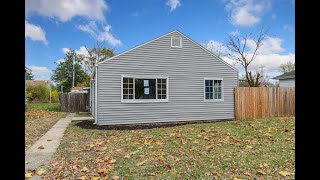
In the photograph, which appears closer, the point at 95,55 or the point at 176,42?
the point at 176,42

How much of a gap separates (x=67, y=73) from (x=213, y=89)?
30.6m

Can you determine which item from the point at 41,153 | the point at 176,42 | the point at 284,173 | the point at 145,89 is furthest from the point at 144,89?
the point at 284,173

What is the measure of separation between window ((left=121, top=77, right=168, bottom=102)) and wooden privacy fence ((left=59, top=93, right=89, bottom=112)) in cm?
1001

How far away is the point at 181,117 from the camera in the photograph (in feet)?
43.4

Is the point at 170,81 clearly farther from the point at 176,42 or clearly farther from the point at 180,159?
the point at 180,159

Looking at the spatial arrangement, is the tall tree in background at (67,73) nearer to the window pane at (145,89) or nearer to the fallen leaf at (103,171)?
the window pane at (145,89)

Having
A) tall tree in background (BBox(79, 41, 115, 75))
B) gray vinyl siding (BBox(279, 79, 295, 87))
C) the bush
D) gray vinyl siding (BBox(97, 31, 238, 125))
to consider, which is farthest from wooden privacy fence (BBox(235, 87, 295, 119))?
the bush

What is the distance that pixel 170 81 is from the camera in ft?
42.7

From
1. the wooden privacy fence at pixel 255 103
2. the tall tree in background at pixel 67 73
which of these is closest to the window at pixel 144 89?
the wooden privacy fence at pixel 255 103

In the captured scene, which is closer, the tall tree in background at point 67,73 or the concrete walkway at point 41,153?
the concrete walkway at point 41,153

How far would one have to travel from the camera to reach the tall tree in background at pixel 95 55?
34.1m

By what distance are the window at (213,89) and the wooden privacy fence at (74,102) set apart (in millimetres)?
11218
